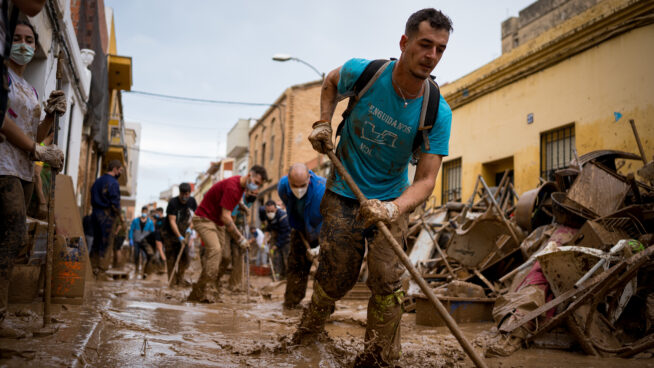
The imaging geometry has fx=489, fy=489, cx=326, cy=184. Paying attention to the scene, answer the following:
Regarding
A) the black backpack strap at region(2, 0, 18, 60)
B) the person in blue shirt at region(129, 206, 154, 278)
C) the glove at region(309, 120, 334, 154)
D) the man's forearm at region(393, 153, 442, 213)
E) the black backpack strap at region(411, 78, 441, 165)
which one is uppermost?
the black backpack strap at region(2, 0, 18, 60)

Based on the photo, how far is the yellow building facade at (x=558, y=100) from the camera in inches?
326

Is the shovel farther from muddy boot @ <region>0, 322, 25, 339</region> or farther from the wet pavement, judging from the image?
muddy boot @ <region>0, 322, 25, 339</region>

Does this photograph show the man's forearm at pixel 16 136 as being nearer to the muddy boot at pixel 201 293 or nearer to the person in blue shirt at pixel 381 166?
the person in blue shirt at pixel 381 166

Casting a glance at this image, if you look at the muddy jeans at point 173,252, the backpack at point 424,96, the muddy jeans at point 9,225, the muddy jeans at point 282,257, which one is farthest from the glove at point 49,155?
the muddy jeans at point 282,257

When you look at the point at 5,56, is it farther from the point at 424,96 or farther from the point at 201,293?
the point at 201,293

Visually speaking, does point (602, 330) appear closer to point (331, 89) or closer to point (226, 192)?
point (331, 89)

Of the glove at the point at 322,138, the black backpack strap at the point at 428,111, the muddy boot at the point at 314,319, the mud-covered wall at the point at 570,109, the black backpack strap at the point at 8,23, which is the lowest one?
the muddy boot at the point at 314,319

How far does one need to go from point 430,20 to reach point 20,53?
90.9 inches

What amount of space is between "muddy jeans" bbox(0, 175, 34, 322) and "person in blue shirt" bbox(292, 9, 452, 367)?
1.63 meters

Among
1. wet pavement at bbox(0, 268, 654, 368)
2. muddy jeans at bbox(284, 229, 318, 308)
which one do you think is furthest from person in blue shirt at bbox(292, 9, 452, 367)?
muddy jeans at bbox(284, 229, 318, 308)

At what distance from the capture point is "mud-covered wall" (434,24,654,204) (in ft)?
27.0

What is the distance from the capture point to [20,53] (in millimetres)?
2766

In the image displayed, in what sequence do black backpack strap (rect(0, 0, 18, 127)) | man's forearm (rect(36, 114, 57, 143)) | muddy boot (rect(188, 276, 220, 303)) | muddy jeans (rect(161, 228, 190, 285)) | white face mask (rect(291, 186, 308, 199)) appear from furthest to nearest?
muddy jeans (rect(161, 228, 190, 285)) → muddy boot (rect(188, 276, 220, 303)) → white face mask (rect(291, 186, 308, 199)) → man's forearm (rect(36, 114, 57, 143)) → black backpack strap (rect(0, 0, 18, 127))

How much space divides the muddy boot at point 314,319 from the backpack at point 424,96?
1068 millimetres
